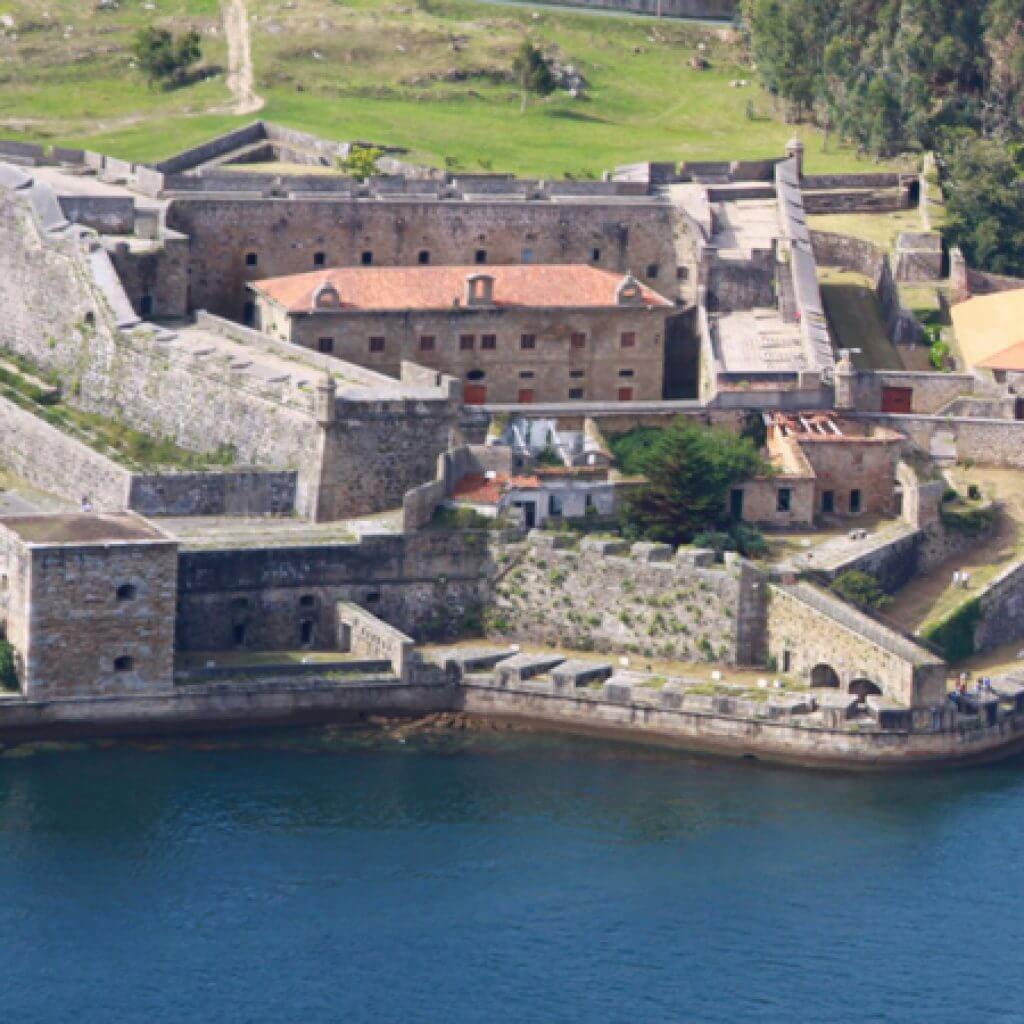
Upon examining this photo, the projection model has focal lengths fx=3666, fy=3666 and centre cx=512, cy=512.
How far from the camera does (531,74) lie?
150625mm

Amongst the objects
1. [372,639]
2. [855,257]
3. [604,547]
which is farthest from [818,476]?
[855,257]

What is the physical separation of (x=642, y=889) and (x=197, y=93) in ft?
203

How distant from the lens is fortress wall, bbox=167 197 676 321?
122500 millimetres

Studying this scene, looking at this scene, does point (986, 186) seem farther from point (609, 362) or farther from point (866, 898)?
point (866, 898)

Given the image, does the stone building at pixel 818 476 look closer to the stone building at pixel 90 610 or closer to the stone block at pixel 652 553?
the stone block at pixel 652 553

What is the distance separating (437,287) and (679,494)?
13.6m

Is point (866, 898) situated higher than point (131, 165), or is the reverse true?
point (131, 165)

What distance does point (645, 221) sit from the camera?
413ft

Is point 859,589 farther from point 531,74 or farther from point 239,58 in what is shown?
point 239,58

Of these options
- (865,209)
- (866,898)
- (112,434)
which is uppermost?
(865,209)

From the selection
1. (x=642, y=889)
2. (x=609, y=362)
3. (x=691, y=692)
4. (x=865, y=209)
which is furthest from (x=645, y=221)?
(x=642, y=889)

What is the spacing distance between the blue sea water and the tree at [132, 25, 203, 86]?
52.4 m

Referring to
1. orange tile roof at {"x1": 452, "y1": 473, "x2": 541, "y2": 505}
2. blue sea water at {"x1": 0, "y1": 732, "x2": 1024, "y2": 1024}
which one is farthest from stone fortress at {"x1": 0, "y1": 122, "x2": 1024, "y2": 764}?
blue sea water at {"x1": 0, "y1": 732, "x2": 1024, "y2": 1024}

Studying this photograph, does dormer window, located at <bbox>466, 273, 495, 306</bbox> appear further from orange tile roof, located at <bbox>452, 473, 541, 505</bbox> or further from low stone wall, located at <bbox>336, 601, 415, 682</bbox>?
low stone wall, located at <bbox>336, 601, 415, 682</bbox>
